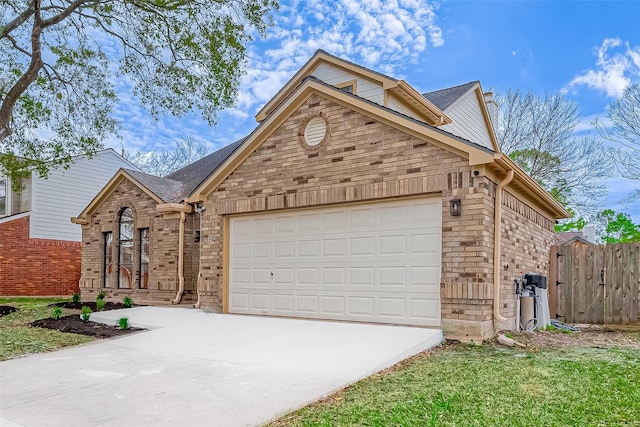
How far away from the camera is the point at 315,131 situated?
31.3ft

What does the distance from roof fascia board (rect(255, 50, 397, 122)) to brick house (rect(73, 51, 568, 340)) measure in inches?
2.0

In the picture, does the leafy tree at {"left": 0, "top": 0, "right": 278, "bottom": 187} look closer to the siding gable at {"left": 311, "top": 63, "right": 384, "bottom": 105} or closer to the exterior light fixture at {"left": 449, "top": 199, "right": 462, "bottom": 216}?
Result: the siding gable at {"left": 311, "top": 63, "right": 384, "bottom": 105}

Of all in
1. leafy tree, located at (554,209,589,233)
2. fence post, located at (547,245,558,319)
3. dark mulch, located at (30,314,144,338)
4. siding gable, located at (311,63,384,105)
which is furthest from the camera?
leafy tree, located at (554,209,589,233)

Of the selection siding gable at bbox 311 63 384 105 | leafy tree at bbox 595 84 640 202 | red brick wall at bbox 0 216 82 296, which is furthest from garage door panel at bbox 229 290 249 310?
leafy tree at bbox 595 84 640 202

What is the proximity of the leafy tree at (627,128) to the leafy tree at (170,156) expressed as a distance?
23.5m

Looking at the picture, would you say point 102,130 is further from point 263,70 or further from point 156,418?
point 156,418

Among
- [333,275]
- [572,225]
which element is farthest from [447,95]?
[572,225]

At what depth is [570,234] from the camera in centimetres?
2778

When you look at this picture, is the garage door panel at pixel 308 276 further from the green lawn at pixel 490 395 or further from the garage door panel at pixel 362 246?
the green lawn at pixel 490 395

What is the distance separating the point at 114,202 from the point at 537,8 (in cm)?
1364

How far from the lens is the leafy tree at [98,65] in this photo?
36.6ft

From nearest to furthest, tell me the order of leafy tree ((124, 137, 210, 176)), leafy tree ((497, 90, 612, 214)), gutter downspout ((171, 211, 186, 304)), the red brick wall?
gutter downspout ((171, 211, 186, 304))
the red brick wall
leafy tree ((497, 90, 612, 214))
leafy tree ((124, 137, 210, 176))

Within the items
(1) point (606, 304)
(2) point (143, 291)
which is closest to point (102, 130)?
(2) point (143, 291)

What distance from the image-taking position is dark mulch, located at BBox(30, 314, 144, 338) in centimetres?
908
